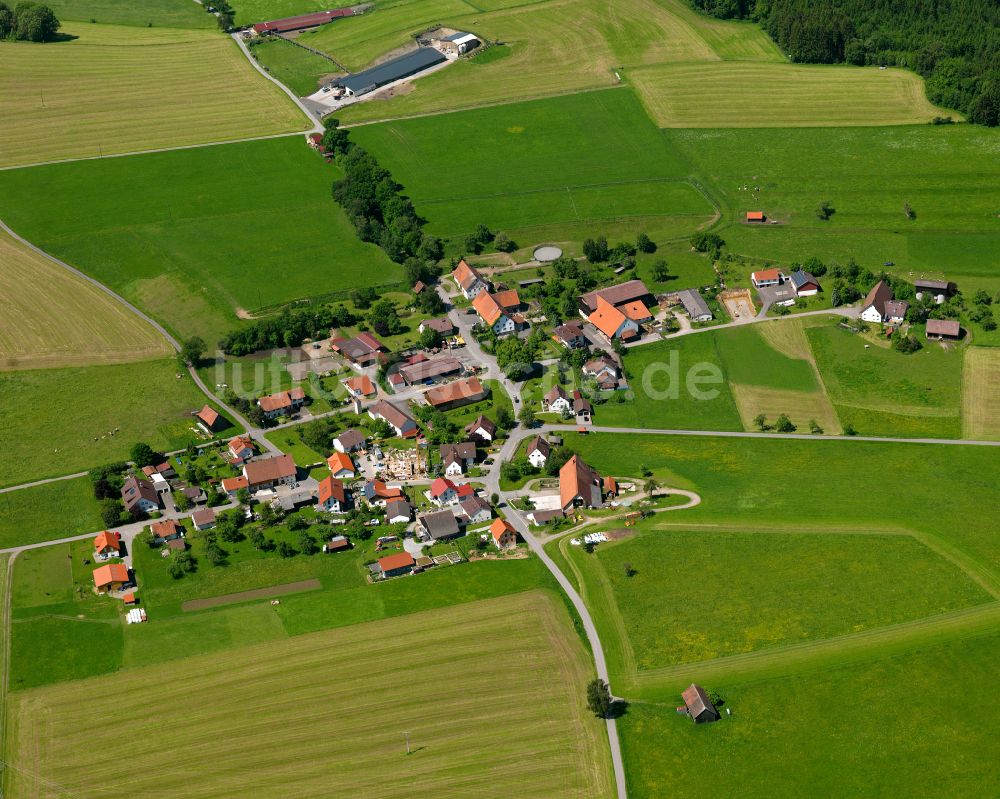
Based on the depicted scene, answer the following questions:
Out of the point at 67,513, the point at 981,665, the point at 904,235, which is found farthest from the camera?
the point at 904,235

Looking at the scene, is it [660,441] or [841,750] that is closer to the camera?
[841,750]

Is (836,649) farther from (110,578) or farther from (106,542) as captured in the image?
(106,542)

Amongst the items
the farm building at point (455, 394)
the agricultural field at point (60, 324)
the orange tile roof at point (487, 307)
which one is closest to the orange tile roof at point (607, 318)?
the orange tile roof at point (487, 307)

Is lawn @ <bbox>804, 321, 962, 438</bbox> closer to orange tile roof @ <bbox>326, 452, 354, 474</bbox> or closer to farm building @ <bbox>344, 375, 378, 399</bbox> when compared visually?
farm building @ <bbox>344, 375, 378, 399</bbox>

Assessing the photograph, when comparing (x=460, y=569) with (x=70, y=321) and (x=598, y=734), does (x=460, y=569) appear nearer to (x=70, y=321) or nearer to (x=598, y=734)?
(x=598, y=734)

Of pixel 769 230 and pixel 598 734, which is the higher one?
pixel 769 230

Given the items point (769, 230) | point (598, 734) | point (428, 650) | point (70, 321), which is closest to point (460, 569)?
point (428, 650)

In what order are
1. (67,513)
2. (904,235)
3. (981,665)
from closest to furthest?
(981,665) → (67,513) → (904,235)
